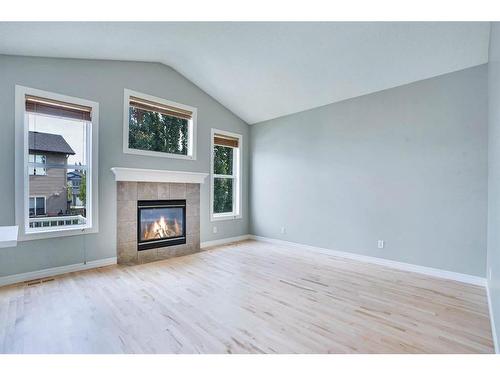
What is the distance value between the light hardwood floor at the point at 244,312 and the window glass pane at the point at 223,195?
73.7 inches

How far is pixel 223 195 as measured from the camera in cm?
557

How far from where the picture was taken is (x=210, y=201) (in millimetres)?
5160

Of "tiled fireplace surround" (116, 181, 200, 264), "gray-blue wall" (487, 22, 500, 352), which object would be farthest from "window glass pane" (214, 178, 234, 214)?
"gray-blue wall" (487, 22, 500, 352)

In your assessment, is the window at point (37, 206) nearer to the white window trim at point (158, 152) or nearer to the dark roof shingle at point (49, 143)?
the dark roof shingle at point (49, 143)

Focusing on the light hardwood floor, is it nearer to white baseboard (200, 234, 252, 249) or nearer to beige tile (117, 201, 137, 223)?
beige tile (117, 201, 137, 223)

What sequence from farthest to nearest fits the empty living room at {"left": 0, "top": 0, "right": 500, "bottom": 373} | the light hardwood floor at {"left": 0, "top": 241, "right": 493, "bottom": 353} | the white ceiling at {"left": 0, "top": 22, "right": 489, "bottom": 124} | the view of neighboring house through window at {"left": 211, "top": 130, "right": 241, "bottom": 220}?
the view of neighboring house through window at {"left": 211, "top": 130, "right": 241, "bottom": 220} < the white ceiling at {"left": 0, "top": 22, "right": 489, "bottom": 124} < the empty living room at {"left": 0, "top": 0, "right": 500, "bottom": 373} < the light hardwood floor at {"left": 0, "top": 241, "right": 493, "bottom": 353}

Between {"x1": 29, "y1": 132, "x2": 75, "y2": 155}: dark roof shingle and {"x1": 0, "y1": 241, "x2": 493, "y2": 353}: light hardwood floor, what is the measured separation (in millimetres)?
1708

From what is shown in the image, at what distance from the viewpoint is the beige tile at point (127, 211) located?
12.9 feet

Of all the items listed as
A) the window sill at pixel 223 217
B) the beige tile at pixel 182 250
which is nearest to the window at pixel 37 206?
the beige tile at pixel 182 250

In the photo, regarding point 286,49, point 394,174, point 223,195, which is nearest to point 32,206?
point 223,195

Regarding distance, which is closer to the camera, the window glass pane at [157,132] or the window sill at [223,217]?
the window glass pane at [157,132]

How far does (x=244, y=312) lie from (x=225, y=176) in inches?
137

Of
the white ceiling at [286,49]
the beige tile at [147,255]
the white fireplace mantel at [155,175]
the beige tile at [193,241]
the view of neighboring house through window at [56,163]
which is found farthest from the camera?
the beige tile at [193,241]

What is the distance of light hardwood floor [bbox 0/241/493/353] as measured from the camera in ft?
6.18
